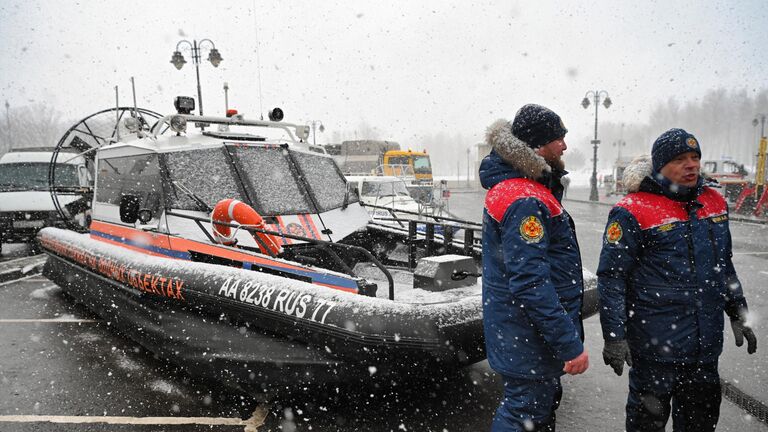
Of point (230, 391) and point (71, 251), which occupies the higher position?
point (71, 251)

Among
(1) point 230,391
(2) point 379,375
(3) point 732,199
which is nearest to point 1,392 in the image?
(1) point 230,391

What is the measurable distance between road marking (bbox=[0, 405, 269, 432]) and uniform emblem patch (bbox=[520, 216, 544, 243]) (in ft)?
8.39

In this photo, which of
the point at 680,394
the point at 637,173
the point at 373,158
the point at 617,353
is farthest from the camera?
the point at 373,158

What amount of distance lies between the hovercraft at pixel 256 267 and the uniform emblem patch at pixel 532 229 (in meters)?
1.22

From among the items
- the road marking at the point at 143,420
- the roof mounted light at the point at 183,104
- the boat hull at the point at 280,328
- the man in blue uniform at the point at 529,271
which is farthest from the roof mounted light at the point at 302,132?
the man in blue uniform at the point at 529,271

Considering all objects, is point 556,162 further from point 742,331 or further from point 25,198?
point 25,198

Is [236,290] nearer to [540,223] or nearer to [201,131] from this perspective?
[540,223]

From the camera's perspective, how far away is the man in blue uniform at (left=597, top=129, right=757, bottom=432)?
270cm

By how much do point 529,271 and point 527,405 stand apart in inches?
26.9

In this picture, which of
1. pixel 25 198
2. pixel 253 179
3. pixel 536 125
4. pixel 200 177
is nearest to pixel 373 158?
pixel 25 198

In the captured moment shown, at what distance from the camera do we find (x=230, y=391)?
14.2ft

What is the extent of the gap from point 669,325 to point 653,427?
60cm

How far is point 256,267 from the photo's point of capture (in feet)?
14.8

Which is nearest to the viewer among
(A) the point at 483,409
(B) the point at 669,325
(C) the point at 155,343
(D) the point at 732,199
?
(B) the point at 669,325
